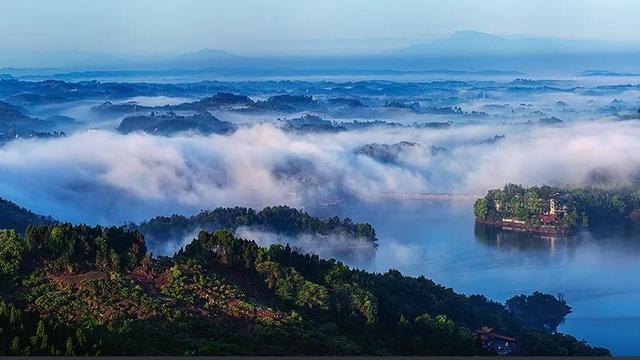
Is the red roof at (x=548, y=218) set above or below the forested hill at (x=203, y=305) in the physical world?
below

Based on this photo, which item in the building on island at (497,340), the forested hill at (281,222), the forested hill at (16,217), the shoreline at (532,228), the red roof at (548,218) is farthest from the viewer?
the red roof at (548,218)

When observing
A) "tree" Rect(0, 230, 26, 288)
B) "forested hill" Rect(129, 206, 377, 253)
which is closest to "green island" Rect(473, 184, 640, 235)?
"forested hill" Rect(129, 206, 377, 253)

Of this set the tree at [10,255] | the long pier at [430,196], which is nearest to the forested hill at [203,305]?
the tree at [10,255]

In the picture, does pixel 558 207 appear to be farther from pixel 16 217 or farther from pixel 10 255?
pixel 10 255

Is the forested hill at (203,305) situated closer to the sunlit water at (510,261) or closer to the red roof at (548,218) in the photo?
the sunlit water at (510,261)

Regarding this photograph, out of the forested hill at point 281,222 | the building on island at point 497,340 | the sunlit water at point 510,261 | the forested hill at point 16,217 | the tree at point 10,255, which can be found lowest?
the sunlit water at point 510,261
